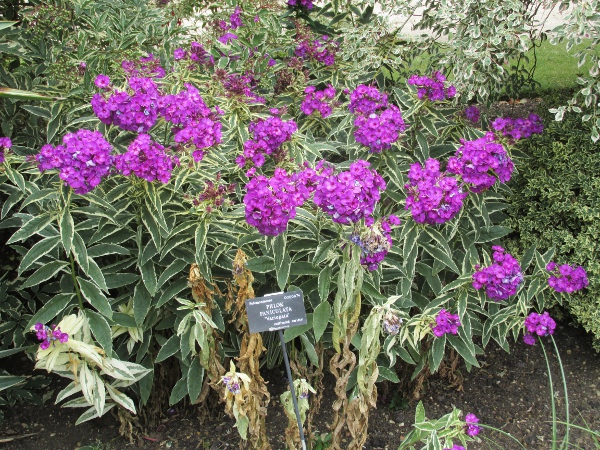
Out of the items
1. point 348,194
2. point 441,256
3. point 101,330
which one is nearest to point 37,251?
point 101,330

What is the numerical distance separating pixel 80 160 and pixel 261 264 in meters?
0.80

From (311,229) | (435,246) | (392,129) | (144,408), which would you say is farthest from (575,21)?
(144,408)

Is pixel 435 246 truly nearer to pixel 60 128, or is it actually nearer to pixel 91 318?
pixel 91 318

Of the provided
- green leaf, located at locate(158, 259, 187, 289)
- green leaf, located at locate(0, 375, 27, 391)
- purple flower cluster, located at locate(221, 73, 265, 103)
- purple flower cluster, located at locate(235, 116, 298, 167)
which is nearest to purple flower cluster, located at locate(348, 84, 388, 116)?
purple flower cluster, located at locate(235, 116, 298, 167)

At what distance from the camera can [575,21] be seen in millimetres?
2742

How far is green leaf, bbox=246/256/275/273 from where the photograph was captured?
2424 millimetres

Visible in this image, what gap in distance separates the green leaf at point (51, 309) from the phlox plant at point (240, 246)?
0.4 inches

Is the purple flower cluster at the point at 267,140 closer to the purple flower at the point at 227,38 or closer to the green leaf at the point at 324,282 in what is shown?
the green leaf at the point at 324,282

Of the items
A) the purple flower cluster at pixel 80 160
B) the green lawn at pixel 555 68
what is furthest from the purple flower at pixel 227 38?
the green lawn at pixel 555 68

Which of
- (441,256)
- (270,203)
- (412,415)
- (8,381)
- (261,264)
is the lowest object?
(8,381)

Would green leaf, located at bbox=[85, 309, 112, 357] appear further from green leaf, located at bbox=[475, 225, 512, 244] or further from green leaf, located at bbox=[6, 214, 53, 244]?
green leaf, located at bbox=[475, 225, 512, 244]

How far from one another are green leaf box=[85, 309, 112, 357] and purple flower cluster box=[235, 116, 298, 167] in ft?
2.84

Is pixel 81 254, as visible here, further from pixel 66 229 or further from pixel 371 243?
pixel 371 243

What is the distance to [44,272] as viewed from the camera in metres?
2.39
